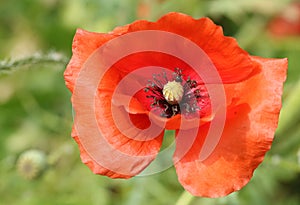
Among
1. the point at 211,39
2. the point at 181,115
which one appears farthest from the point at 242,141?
the point at 211,39

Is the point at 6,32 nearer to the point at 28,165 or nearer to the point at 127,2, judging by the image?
the point at 127,2

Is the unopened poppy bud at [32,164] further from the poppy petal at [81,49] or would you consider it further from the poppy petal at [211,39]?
the poppy petal at [211,39]

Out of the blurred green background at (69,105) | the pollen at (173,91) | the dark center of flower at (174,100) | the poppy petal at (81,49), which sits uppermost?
the poppy petal at (81,49)

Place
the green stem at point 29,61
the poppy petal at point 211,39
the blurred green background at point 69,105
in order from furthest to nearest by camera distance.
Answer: the blurred green background at point 69,105
the green stem at point 29,61
the poppy petal at point 211,39

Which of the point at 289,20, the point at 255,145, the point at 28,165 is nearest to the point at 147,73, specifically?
the point at 255,145

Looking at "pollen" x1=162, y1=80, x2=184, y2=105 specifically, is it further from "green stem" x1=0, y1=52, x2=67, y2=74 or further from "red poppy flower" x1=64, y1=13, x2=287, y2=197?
"green stem" x1=0, y1=52, x2=67, y2=74

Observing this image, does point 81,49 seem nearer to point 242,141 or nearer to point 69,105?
point 242,141

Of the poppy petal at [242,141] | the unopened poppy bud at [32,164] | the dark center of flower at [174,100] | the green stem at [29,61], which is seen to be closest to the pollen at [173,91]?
the dark center of flower at [174,100]
